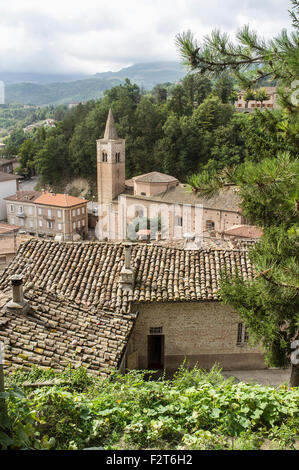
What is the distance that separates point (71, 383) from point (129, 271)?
17.1ft

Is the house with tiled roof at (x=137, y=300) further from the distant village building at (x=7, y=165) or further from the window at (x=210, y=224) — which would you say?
the distant village building at (x=7, y=165)

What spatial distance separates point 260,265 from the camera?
18.9ft

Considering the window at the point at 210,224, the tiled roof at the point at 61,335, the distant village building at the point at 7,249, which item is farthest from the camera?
the window at the point at 210,224

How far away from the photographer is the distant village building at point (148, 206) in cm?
4094

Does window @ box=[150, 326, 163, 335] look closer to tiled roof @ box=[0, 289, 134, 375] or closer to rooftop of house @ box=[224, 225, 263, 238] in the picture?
tiled roof @ box=[0, 289, 134, 375]

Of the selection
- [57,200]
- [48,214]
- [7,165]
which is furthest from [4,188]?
[7,165]

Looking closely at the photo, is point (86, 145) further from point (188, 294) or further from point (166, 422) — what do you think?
point (166, 422)

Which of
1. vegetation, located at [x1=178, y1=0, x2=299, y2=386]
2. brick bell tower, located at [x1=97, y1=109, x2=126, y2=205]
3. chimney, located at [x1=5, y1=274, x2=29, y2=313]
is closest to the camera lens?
vegetation, located at [x1=178, y1=0, x2=299, y2=386]

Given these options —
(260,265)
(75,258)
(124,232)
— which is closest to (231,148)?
(124,232)

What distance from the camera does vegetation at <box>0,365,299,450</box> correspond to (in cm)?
426

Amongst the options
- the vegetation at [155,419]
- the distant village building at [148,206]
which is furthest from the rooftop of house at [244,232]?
the vegetation at [155,419]

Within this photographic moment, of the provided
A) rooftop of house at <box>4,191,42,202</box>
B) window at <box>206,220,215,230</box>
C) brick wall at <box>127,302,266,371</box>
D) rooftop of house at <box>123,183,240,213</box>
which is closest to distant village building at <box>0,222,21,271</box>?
brick wall at <box>127,302,266,371</box>

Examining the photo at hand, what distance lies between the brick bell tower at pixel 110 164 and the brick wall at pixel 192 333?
41.7 meters

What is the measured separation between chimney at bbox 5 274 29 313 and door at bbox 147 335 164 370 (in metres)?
3.94
